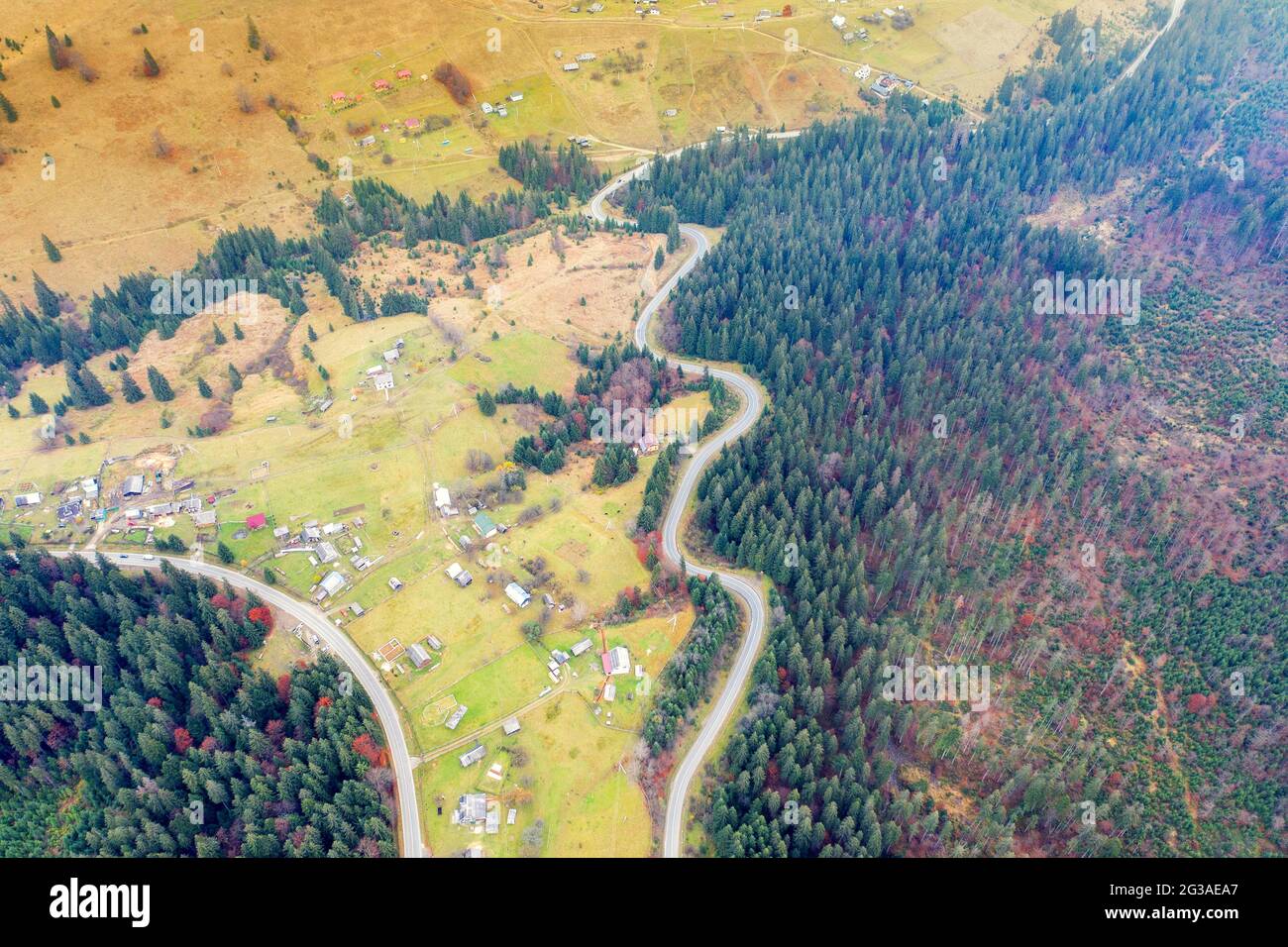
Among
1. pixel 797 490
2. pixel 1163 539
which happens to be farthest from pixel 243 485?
pixel 1163 539

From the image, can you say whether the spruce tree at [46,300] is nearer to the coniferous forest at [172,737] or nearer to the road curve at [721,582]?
the coniferous forest at [172,737]

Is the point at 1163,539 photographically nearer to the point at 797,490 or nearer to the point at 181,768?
the point at 797,490

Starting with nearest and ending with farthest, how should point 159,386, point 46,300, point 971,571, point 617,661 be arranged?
1. point 617,661
2. point 971,571
3. point 159,386
4. point 46,300

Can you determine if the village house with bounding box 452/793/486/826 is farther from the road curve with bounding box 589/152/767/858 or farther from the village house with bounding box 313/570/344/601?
the village house with bounding box 313/570/344/601

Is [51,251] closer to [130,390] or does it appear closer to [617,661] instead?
[130,390]

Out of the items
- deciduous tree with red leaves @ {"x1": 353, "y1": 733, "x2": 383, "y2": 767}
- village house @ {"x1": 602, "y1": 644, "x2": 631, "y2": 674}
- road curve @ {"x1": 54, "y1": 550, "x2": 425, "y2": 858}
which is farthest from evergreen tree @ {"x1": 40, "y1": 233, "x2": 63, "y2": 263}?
village house @ {"x1": 602, "y1": 644, "x2": 631, "y2": 674}

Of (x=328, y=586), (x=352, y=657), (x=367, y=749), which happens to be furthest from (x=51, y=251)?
(x=367, y=749)
